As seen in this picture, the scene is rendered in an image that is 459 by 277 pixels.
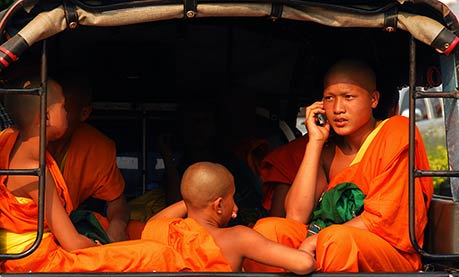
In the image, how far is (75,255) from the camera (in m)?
3.85

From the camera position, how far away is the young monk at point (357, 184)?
3834mm

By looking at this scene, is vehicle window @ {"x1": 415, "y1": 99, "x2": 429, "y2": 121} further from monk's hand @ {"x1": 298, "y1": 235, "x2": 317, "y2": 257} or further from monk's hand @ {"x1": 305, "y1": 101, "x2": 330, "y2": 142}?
monk's hand @ {"x1": 298, "y1": 235, "x2": 317, "y2": 257}

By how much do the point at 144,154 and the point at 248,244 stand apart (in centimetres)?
235

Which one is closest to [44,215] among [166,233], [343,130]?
[166,233]

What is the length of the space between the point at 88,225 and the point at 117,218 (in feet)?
1.39

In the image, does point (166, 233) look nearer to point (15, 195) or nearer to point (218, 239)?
point (218, 239)

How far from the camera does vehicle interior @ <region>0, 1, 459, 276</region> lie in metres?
5.12

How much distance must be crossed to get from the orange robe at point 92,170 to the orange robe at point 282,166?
2.41ft

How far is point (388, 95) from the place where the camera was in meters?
5.01

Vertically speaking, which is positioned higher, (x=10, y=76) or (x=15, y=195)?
(x=10, y=76)

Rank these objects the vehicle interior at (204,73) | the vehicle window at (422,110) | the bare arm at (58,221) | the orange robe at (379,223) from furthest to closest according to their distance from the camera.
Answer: the vehicle window at (422,110)
the vehicle interior at (204,73)
the bare arm at (58,221)
the orange robe at (379,223)

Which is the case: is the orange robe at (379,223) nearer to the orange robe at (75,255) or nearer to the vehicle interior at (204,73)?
the orange robe at (75,255)

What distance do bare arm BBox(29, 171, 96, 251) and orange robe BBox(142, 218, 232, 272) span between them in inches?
15.1

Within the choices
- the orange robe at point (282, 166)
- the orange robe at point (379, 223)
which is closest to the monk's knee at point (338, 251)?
the orange robe at point (379, 223)
